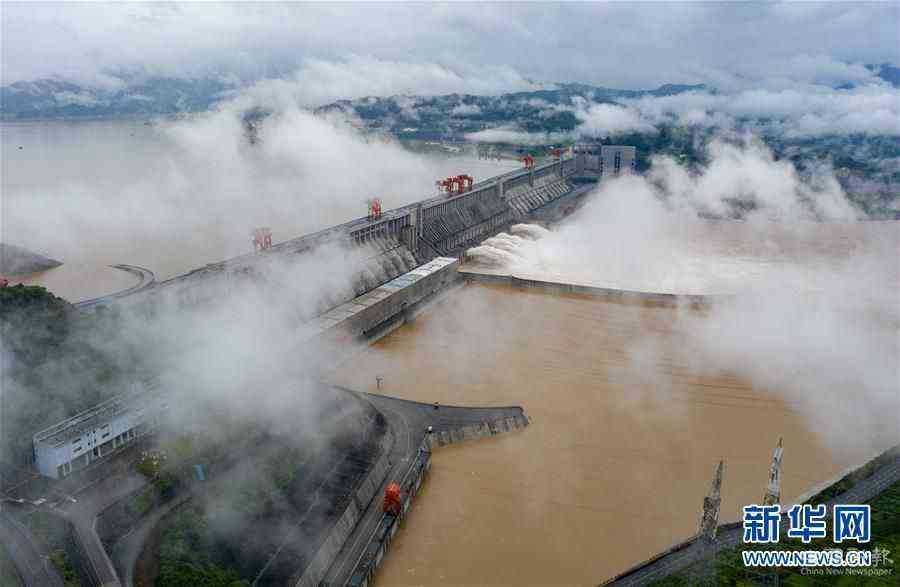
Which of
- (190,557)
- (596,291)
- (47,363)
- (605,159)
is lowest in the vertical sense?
(190,557)

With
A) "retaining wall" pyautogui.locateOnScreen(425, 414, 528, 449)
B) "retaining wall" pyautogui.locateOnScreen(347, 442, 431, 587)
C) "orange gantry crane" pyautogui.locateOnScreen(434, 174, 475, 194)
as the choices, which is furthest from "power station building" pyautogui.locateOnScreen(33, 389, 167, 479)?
"orange gantry crane" pyautogui.locateOnScreen(434, 174, 475, 194)

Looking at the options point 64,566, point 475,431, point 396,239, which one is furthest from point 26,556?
point 396,239

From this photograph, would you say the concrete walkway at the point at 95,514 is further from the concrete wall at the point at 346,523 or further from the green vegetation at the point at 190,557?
the concrete wall at the point at 346,523

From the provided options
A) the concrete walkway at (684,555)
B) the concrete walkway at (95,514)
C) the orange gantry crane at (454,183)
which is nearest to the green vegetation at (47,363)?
the concrete walkway at (95,514)

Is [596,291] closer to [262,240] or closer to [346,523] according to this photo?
[262,240]

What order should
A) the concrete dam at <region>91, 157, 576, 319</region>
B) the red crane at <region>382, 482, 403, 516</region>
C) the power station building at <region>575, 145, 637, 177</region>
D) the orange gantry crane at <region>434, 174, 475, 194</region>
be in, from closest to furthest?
the red crane at <region>382, 482, 403, 516</region>, the concrete dam at <region>91, 157, 576, 319</region>, the orange gantry crane at <region>434, 174, 475, 194</region>, the power station building at <region>575, 145, 637, 177</region>

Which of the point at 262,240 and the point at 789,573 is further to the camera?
the point at 262,240

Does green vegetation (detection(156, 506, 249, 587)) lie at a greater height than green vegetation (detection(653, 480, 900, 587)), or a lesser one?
greater

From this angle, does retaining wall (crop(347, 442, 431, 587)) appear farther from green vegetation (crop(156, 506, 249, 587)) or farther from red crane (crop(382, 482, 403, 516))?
green vegetation (crop(156, 506, 249, 587))
